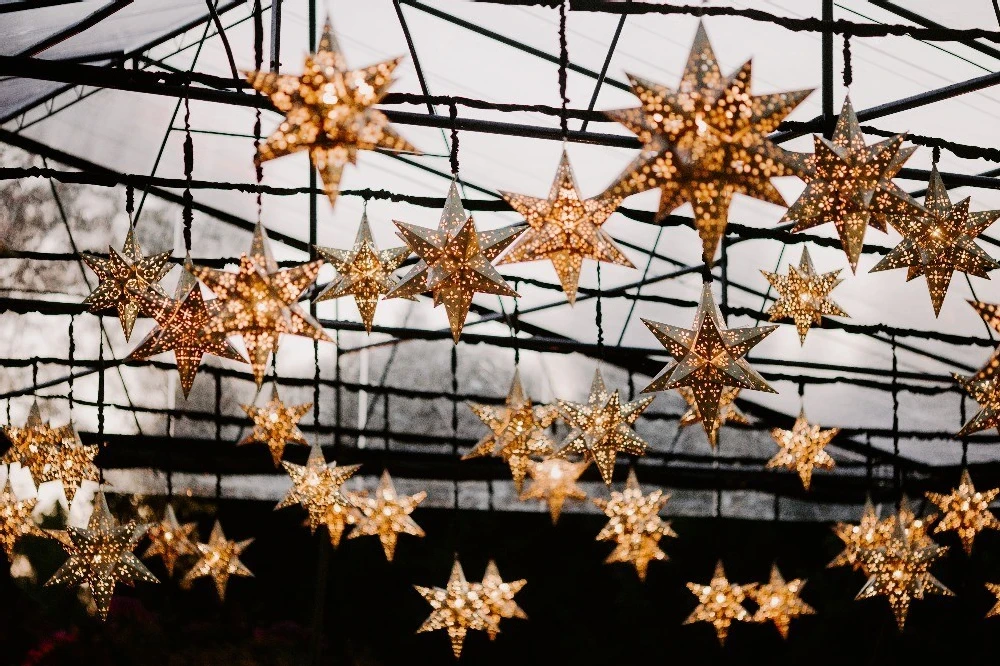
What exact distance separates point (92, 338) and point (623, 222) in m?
5.41

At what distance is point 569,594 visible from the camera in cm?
884

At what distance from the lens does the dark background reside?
8.41 metres

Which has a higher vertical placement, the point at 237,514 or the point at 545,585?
the point at 237,514

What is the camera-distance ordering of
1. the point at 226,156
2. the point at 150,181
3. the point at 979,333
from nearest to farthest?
the point at 150,181 < the point at 979,333 < the point at 226,156

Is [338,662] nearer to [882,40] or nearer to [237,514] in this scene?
[237,514]

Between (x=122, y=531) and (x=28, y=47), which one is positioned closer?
(x=122, y=531)

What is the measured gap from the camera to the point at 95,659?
6.72 meters

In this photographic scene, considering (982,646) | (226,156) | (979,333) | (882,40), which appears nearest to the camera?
(882,40)

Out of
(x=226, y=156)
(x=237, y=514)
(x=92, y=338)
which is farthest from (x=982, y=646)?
(x=92, y=338)

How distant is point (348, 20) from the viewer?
5.76 metres

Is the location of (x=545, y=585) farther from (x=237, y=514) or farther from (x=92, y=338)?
(x=92, y=338)

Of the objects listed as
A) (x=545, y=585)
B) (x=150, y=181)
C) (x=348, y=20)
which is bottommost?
(x=545, y=585)

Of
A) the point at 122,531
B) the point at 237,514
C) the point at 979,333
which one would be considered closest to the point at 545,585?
the point at 237,514

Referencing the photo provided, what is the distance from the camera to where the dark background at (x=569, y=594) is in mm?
8406
